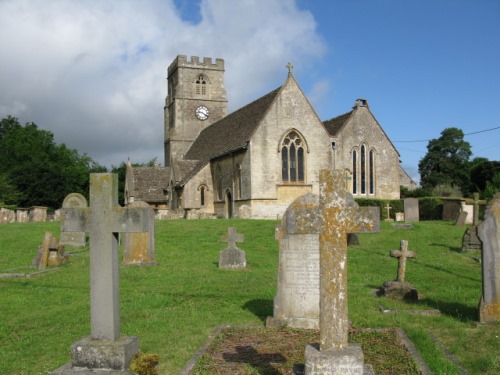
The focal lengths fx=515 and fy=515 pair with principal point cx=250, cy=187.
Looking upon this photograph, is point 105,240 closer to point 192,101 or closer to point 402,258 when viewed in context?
point 402,258

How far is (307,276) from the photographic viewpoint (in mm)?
8141

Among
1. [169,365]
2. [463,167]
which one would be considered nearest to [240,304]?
[169,365]

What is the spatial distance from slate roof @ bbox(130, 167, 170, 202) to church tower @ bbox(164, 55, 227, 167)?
12.1ft

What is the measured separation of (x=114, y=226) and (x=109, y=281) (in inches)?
22.8

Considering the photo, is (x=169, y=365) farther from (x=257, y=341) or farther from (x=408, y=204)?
(x=408, y=204)

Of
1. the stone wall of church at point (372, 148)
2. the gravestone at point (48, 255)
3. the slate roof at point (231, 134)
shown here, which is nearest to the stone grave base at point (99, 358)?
the gravestone at point (48, 255)

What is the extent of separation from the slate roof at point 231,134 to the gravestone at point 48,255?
59.6 ft

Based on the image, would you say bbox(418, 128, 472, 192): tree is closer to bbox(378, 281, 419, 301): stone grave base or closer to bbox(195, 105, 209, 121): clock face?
bbox(195, 105, 209, 121): clock face

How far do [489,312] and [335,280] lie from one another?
14.8 feet

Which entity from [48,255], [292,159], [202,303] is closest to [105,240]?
[202,303]

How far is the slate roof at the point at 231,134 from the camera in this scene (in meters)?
34.4

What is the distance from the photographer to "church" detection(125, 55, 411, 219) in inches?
1292

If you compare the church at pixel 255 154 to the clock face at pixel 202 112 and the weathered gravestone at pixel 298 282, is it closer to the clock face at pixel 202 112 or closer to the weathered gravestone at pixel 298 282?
the clock face at pixel 202 112

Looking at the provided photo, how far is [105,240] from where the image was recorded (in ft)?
18.0
